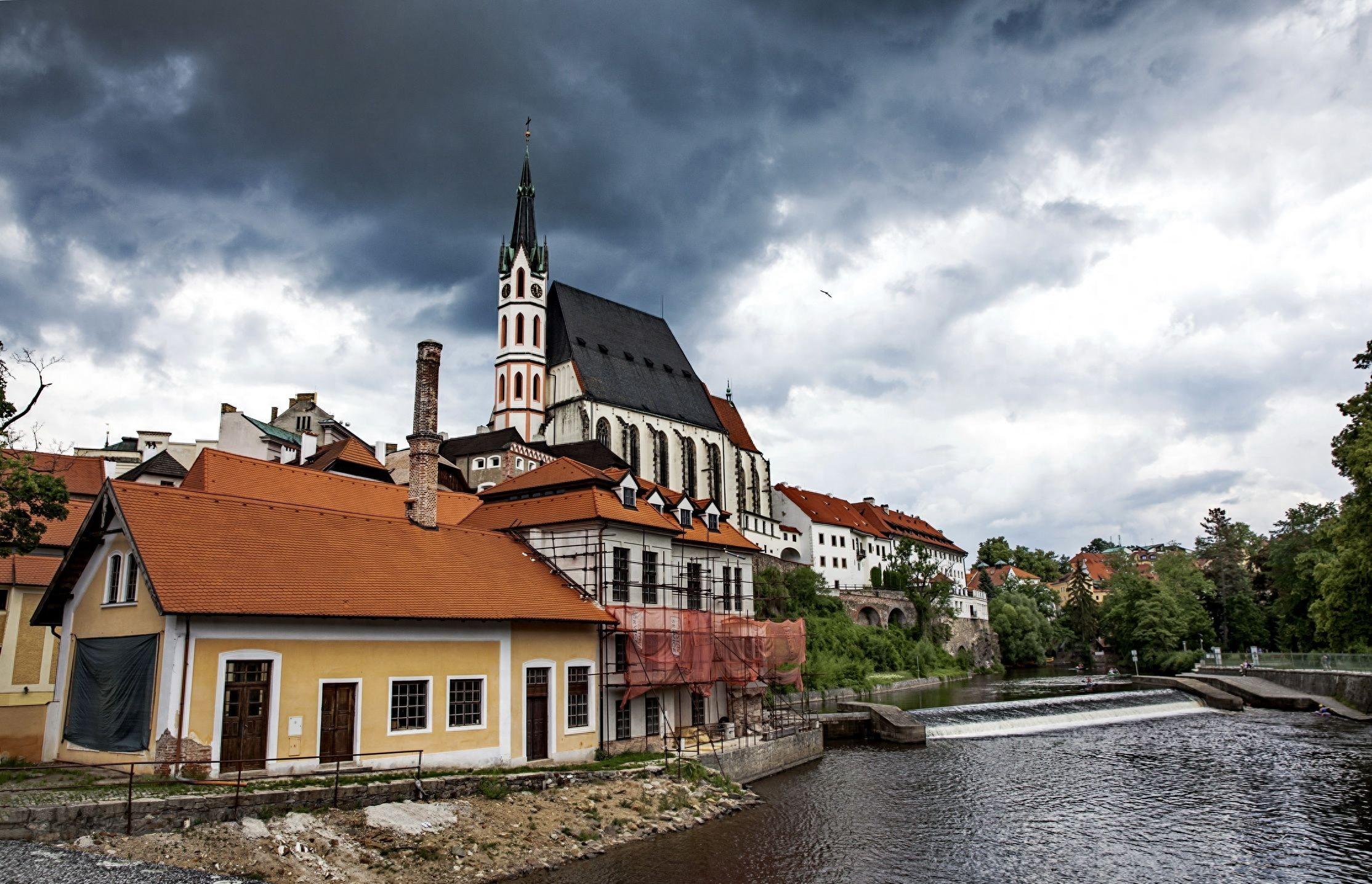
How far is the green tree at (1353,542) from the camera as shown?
34.4m

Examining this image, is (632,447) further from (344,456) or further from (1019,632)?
(1019,632)

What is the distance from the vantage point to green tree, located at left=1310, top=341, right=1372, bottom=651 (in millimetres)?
34406

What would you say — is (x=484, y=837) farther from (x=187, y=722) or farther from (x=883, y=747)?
(x=883, y=747)

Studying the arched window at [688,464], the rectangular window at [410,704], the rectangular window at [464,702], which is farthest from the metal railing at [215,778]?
the arched window at [688,464]

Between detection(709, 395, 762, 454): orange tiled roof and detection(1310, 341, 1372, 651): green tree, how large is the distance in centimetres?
5079

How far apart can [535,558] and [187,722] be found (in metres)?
11.8

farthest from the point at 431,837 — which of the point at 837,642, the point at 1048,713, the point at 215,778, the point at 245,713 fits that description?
the point at 837,642

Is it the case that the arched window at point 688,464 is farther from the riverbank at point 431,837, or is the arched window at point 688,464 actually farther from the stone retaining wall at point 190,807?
the stone retaining wall at point 190,807

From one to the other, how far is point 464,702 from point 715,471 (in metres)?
59.7

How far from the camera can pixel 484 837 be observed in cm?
1698

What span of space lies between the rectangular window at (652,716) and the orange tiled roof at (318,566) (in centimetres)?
393

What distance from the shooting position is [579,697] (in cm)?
2458

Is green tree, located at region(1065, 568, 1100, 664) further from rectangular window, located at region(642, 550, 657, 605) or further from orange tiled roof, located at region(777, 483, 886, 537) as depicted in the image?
rectangular window, located at region(642, 550, 657, 605)

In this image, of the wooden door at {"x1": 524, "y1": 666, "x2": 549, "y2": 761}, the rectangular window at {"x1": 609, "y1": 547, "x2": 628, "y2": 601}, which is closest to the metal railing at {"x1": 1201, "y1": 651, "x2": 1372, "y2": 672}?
the rectangular window at {"x1": 609, "y1": 547, "x2": 628, "y2": 601}
